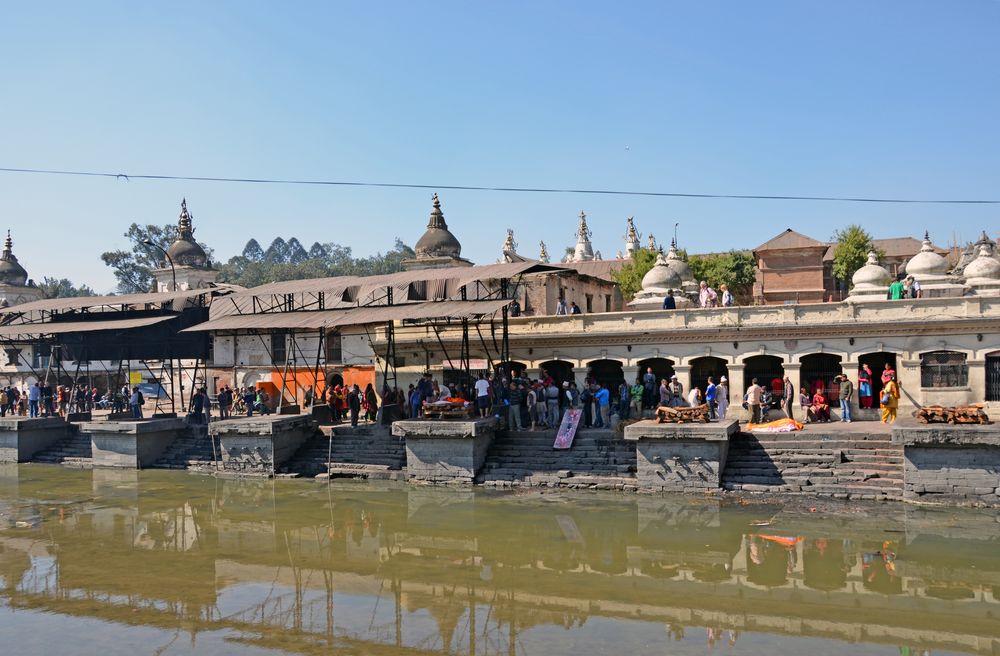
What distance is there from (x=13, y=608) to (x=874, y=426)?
19.2 m

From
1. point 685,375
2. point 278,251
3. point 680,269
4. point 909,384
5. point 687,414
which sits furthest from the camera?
point 278,251

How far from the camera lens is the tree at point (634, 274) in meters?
47.2

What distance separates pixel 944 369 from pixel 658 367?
27.0 ft

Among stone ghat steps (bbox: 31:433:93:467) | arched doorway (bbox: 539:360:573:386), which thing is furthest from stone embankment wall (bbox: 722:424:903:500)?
stone ghat steps (bbox: 31:433:93:467)

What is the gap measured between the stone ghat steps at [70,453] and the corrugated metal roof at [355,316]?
20.2ft

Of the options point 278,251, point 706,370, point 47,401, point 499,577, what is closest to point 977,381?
point 706,370

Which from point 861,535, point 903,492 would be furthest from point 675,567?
point 903,492

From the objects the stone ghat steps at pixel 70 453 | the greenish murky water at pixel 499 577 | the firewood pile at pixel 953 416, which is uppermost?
the firewood pile at pixel 953 416

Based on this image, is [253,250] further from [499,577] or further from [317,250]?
[499,577]

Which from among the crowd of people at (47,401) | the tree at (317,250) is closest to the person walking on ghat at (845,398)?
the crowd of people at (47,401)

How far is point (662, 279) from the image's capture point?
30.1m

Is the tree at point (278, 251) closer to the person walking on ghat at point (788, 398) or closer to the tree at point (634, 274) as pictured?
the tree at point (634, 274)

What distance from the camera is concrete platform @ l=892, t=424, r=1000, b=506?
1711 centimetres

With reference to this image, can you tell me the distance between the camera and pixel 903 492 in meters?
17.7
